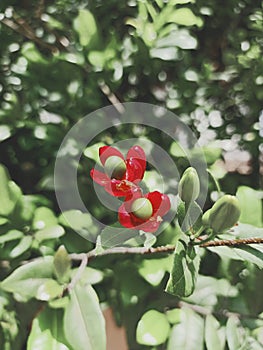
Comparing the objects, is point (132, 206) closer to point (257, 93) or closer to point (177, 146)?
point (177, 146)

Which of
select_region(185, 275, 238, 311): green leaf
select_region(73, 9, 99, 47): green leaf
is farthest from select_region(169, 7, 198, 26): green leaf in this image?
select_region(185, 275, 238, 311): green leaf

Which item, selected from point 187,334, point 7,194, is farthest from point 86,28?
point 187,334

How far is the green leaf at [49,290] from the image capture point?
2.61 ft

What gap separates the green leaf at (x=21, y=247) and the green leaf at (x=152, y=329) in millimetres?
203

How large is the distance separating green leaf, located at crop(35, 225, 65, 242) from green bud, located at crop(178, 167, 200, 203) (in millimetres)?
317

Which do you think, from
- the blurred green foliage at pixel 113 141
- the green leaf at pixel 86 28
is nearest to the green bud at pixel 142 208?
the blurred green foliage at pixel 113 141

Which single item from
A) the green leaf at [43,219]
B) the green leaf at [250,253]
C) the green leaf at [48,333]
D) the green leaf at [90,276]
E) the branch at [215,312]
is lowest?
the branch at [215,312]

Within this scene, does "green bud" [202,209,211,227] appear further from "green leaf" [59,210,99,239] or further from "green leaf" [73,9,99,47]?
"green leaf" [73,9,99,47]

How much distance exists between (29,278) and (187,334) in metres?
0.24

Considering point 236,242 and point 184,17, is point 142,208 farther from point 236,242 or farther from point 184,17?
point 184,17

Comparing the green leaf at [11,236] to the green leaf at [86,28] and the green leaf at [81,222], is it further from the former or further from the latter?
the green leaf at [86,28]

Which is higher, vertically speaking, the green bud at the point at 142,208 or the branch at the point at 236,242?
the green bud at the point at 142,208

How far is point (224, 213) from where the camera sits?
0.59 m

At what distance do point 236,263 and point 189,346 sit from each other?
180 millimetres
